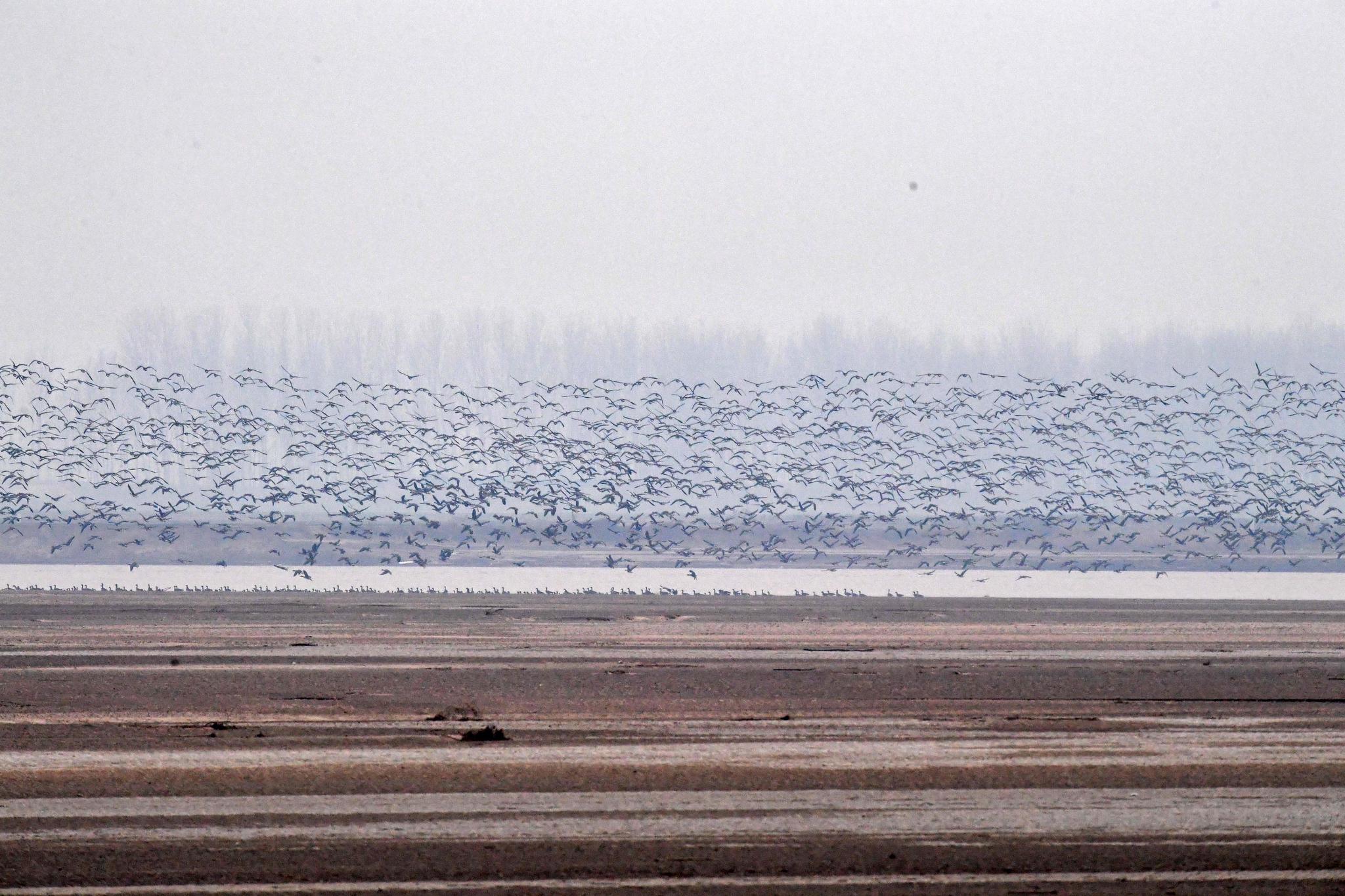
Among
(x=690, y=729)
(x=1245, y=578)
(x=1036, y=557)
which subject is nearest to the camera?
(x=690, y=729)

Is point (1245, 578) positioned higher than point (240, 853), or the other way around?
point (240, 853)

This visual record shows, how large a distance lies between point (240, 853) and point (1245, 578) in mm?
36962

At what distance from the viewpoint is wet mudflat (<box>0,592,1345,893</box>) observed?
7398 millimetres

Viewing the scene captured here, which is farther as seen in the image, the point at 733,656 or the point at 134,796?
the point at 733,656

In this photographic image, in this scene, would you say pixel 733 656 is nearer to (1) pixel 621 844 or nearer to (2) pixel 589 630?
(2) pixel 589 630


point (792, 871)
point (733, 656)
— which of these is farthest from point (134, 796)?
point (733, 656)

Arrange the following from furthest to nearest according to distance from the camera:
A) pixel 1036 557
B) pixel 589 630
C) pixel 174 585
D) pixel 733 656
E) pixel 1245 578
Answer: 1. pixel 1036 557
2. pixel 1245 578
3. pixel 174 585
4. pixel 589 630
5. pixel 733 656

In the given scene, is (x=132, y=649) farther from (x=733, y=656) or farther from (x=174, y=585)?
(x=174, y=585)

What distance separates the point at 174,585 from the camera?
32750 mm

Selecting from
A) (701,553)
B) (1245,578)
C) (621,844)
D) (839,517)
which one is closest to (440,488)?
(701,553)

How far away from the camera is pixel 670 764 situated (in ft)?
33.4

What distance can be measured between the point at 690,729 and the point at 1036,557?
42257 millimetres

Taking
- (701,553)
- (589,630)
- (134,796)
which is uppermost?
(134,796)

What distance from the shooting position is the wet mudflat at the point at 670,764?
7398mm
